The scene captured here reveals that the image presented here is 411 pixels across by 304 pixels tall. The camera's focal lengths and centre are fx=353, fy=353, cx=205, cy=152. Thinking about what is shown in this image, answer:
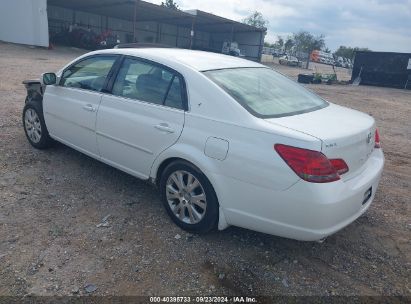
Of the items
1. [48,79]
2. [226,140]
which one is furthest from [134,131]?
[48,79]

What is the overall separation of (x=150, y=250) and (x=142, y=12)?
34938mm

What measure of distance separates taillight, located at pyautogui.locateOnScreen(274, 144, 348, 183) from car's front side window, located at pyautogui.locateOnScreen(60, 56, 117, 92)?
2.42 meters

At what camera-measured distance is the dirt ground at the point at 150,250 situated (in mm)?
2766

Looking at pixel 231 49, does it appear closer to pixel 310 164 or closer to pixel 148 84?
pixel 148 84

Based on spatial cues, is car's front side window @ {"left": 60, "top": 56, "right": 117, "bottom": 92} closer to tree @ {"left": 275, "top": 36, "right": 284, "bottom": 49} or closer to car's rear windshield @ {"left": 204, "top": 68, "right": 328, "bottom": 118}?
car's rear windshield @ {"left": 204, "top": 68, "right": 328, "bottom": 118}

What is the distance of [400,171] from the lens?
554 centimetres

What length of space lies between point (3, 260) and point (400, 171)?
5432mm

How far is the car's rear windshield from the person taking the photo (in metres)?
3.13

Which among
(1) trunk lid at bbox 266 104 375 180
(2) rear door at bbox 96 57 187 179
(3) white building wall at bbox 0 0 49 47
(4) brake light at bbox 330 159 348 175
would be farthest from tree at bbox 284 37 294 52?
(4) brake light at bbox 330 159 348 175

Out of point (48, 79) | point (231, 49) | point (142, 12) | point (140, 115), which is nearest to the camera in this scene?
point (140, 115)

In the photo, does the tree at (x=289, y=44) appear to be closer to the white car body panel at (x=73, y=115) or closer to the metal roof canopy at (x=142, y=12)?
the metal roof canopy at (x=142, y=12)

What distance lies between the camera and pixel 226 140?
9.59 feet

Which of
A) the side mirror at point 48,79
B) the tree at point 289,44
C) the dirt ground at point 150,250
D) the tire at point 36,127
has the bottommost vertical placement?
the dirt ground at point 150,250

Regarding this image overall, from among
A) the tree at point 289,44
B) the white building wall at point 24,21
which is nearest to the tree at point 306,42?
the tree at point 289,44
